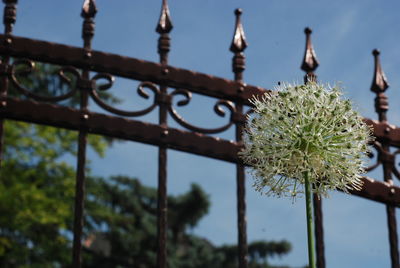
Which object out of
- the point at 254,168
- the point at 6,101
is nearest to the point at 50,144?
the point at 6,101

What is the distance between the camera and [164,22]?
17.1 ft

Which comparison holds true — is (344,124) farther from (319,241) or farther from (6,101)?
(6,101)

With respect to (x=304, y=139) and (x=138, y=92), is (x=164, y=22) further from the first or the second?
(x=304, y=139)

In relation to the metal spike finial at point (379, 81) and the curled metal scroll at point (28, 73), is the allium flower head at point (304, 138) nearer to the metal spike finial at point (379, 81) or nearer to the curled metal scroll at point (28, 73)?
the curled metal scroll at point (28, 73)

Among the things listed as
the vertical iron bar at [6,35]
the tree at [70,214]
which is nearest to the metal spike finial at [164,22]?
the vertical iron bar at [6,35]

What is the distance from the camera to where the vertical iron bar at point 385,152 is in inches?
199

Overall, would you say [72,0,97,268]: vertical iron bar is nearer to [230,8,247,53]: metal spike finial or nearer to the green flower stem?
[230,8,247,53]: metal spike finial

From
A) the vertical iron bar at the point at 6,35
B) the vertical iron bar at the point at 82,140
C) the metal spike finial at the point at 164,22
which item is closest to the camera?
the vertical iron bar at the point at 82,140

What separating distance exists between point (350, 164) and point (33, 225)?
1460 cm

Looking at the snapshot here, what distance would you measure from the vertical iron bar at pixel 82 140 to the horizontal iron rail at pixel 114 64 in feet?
0.30

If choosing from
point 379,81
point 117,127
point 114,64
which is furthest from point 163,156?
point 379,81

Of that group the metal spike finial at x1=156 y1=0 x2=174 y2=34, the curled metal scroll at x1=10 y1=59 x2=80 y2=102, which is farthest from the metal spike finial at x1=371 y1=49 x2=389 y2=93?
the curled metal scroll at x1=10 y1=59 x2=80 y2=102

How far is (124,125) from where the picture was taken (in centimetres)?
466

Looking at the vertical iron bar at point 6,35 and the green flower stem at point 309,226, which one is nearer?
the green flower stem at point 309,226
